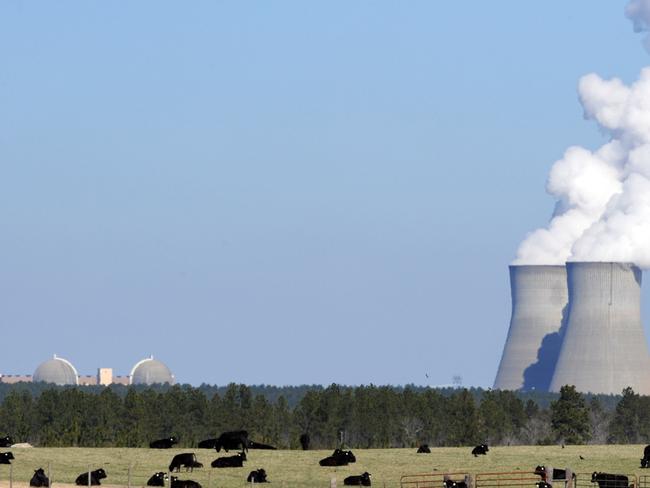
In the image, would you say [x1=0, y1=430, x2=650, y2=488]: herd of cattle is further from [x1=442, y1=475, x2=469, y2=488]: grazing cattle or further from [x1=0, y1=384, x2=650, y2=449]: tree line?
[x1=0, y1=384, x2=650, y2=449]: tree line

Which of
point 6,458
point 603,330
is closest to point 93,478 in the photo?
point 6,458

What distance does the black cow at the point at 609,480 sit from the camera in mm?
57959

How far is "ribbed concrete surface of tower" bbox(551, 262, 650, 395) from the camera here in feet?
623

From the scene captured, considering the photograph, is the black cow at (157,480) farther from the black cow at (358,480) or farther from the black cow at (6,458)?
the black cow at (6,458)

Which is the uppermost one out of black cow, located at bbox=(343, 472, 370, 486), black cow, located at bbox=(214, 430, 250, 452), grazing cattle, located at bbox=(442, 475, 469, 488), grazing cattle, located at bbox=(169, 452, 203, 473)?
black cow, located at bbox=(214, 430, 250, 452)

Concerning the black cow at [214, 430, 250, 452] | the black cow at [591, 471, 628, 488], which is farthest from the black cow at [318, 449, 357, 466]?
the black cow at [591, 471, 628, 488]

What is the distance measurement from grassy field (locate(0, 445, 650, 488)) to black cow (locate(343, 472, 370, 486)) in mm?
515

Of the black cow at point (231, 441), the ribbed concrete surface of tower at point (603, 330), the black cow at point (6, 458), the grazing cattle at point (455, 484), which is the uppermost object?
the ribbed concrete surface of tower at point (603, 330)

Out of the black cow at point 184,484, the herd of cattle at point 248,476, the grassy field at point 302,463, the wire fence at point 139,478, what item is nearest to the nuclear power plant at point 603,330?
the grassy field at point 302,463

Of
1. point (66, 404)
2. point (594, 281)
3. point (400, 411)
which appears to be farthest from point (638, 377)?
point (66, 404)

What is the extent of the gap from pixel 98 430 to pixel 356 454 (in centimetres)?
5545

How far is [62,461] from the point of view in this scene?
66812 mm

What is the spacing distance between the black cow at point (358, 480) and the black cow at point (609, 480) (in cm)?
799

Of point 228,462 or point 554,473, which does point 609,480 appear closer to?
point 554,473
